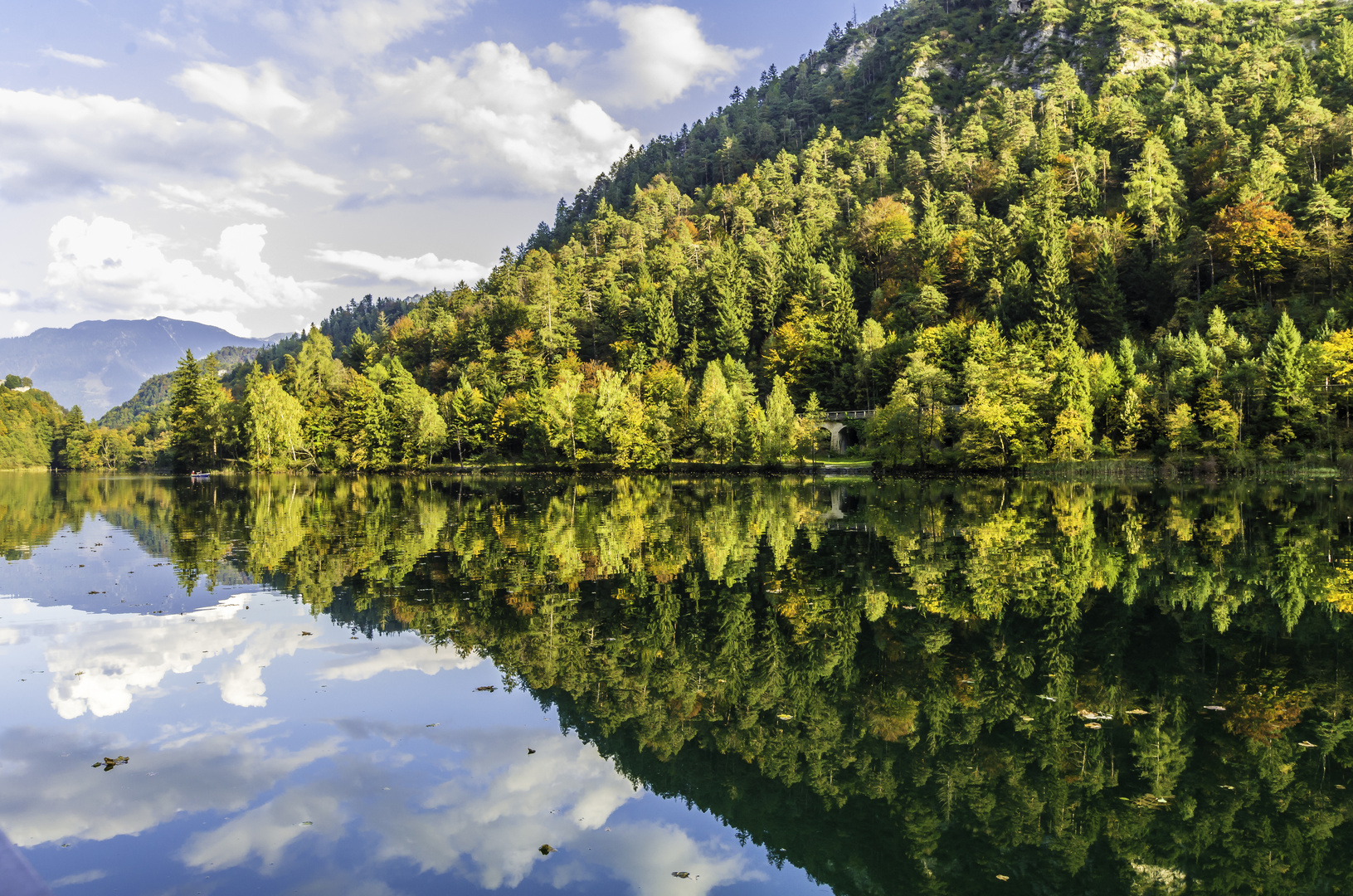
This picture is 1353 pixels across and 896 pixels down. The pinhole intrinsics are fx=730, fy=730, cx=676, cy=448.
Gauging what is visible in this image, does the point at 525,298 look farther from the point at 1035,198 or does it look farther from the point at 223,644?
the point at 223,644

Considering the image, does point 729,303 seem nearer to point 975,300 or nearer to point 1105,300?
point 975,300

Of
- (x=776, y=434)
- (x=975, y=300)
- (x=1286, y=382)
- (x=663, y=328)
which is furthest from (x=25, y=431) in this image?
(x=1286, y=382)

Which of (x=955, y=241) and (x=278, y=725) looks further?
(x=955, y=241)

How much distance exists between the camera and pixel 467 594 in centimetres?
1875

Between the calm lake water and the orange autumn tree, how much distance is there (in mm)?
67874

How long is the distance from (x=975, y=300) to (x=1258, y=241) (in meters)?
28.6

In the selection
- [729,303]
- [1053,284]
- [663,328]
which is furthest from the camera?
[663,328]

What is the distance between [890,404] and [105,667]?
6340 cm

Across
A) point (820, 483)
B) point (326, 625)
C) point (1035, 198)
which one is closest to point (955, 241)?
point (1035, 198)

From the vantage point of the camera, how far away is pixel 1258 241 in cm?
7456

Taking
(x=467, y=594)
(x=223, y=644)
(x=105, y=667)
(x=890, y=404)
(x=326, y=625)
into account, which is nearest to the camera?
(x=105, y=667)

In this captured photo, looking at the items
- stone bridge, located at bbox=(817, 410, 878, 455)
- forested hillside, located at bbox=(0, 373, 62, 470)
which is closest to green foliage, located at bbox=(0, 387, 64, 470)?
forested hillside, located at bbox=(0, 373, 62, 470)

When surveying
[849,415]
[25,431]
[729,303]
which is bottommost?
[849,415]

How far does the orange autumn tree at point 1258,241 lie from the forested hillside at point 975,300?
0.28 m
